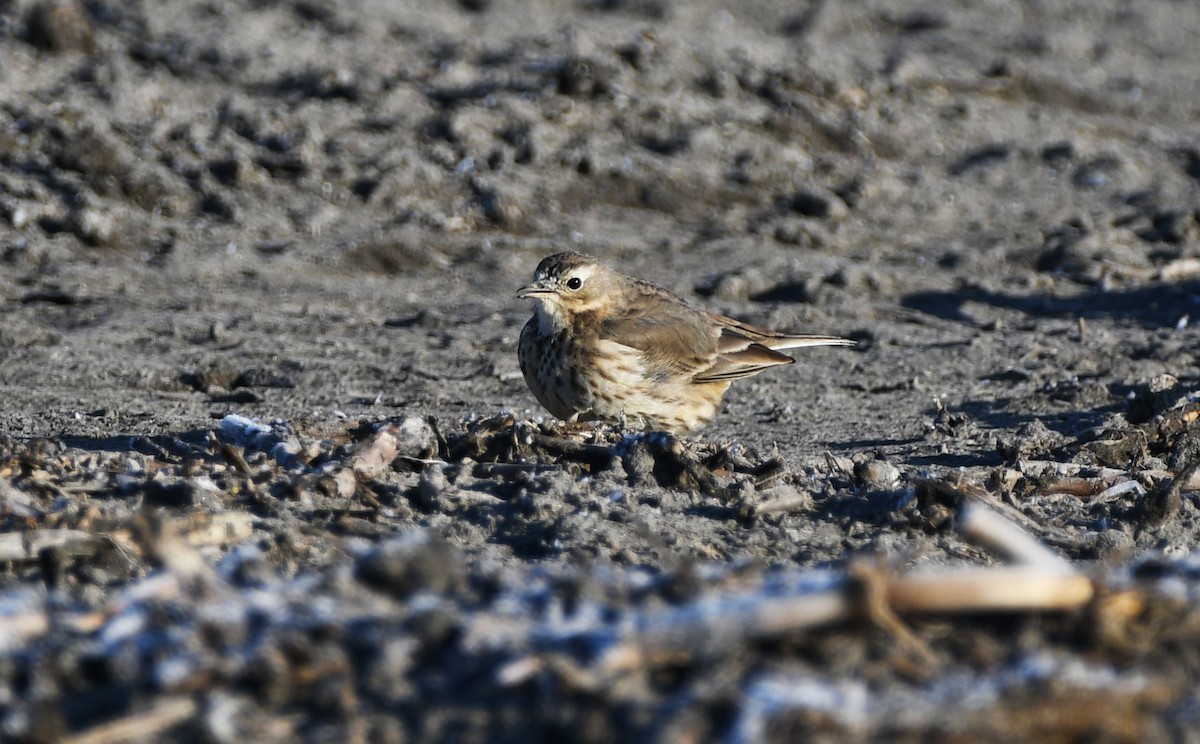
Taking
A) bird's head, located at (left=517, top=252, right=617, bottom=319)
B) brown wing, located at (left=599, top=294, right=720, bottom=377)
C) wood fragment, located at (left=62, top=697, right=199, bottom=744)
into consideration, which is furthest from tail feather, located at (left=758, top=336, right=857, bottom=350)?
wood fragment, located at (left=62, top=697, right=199, bottom=744)

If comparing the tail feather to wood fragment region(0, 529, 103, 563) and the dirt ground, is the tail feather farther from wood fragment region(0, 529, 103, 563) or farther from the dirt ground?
wood fragment region(0, 529, 103, 563)

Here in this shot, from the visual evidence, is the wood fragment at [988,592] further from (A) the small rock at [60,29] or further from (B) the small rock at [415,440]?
(A) the small rock at [60,29]

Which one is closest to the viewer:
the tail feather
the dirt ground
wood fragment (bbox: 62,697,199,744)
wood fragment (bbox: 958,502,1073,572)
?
wood fragment (bbox: 62,697,199,744)

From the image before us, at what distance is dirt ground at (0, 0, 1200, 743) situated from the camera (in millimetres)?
3299

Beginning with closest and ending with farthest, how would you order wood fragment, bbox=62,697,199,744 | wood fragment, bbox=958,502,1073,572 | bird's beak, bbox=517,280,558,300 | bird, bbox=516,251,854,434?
wood fragment, bbox=62,697,199,744, wood fragment, bbox=958,502,1073,572, bird, bbox=516,251,854,434, bird's beak, bbox=517,280,558,300

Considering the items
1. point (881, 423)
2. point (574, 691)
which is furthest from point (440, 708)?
point (881, 423)

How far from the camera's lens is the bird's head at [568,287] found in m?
8.07

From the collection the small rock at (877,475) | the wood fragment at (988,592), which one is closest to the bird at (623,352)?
the small rock at (877,475)

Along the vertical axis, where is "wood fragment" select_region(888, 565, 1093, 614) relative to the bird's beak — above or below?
above

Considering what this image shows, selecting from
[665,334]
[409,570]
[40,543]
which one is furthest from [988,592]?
[665,334]

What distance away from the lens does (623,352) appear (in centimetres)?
796

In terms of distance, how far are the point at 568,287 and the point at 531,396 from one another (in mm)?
957

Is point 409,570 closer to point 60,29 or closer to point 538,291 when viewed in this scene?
point 538,291

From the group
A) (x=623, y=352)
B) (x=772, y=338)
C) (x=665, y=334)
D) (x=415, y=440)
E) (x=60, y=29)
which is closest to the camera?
(x=415, y=440)
